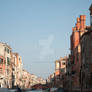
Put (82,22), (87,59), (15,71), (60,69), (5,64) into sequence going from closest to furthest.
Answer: (87,59), (82,22), (5,64), (15,71), (60,69)

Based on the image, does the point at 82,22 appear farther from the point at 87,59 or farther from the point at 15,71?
the point at 15,71

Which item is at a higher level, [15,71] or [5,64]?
[5,64]

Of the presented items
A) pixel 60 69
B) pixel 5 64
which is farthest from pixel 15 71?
pixel 60 69

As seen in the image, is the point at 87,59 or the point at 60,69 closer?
the point at 87,59

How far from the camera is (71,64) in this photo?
80.3m

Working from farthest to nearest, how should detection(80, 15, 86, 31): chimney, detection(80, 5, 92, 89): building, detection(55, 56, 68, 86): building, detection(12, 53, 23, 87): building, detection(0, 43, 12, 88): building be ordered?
detection(55, 56, 68, 86): building, detection(12, 53, 23, 87): building, detection(0, 43, 12, 88): building, detection(80, 15, 86, 31): chimney, detection(80, 5, 92, 89): building

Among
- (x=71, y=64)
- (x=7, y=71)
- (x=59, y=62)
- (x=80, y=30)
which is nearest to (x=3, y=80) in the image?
(x=7, y=71)

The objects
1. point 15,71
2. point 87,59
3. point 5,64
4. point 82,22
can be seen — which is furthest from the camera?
point 15,71

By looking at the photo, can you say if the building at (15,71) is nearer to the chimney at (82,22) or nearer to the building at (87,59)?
the chimney at (82,22)

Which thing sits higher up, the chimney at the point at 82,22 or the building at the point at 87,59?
the chimney at the point at 82,22

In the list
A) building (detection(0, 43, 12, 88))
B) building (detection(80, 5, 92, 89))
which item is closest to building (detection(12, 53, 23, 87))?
building (detection(0, 43, 12, 88))

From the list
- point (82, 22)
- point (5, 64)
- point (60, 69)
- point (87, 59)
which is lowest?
point (60, 69)

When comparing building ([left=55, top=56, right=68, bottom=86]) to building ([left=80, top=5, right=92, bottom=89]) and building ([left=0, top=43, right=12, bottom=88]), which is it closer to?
building ([left=0, top=43, right=12, bottom=88])

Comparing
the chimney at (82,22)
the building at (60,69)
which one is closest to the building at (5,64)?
the chimney at (82,22)
